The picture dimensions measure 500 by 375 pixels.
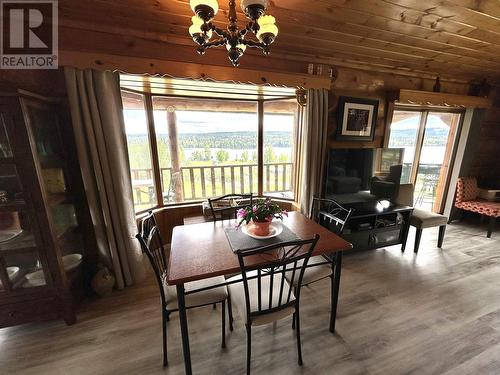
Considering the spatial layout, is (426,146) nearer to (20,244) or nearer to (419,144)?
(419,144)

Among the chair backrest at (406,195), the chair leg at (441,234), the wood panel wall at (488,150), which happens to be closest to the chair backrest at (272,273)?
the chair backrest at (406,195)

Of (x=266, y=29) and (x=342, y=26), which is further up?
(x=342, y=26)

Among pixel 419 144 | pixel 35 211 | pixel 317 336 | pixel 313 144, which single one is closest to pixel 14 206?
pixel 35 211

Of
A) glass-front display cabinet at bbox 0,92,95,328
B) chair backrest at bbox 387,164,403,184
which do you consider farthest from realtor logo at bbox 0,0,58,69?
chair backrest at bbox 387,164,403,184

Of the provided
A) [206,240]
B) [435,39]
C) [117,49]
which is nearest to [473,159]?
[435,39]

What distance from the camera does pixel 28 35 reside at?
1.61m

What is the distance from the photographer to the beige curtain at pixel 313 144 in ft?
7.93

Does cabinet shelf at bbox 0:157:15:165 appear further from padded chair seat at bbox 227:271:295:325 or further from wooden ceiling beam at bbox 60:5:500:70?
padded chair seat at bbox 227:271:295:325

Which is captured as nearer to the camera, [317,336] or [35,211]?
[35,211]

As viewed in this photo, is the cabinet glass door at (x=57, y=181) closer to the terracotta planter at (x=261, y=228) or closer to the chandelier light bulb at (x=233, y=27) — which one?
the chandelier light bulb at (x=233, y=27)

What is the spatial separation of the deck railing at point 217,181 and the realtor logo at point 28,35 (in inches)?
56.4

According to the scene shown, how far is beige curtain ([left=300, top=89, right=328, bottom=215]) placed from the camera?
242 centimetres

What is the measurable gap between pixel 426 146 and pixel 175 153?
4075mm

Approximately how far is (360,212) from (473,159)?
8.99 ft
